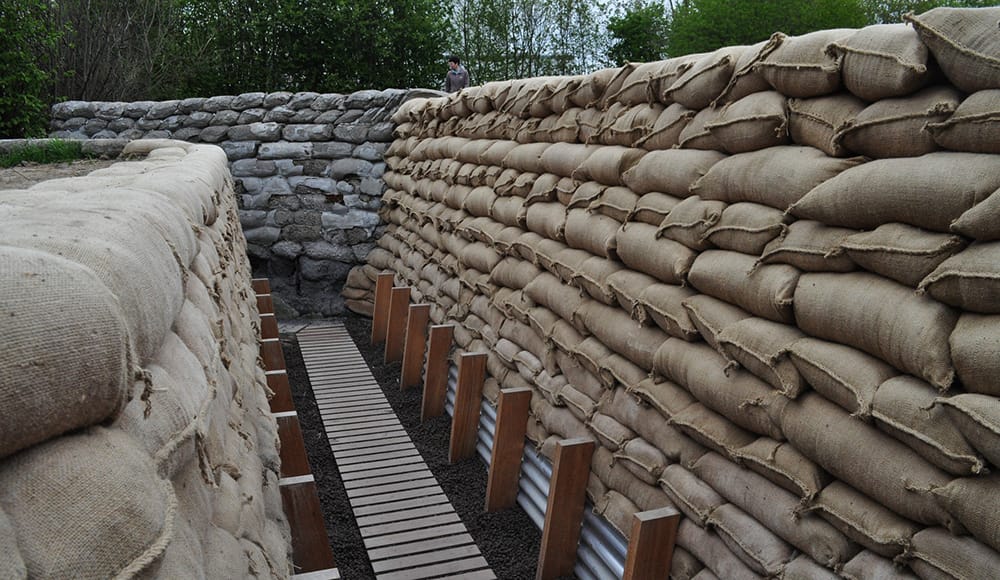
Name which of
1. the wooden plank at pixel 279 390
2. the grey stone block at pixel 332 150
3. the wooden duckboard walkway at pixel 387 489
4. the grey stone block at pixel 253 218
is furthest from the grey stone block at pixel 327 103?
the wooden plank at pixel 279 390

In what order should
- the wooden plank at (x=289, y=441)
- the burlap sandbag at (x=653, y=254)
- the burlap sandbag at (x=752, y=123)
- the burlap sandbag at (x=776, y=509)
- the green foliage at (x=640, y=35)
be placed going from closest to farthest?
1. the burlap sandbag at (x=776, y=509)
2. the burlap sandbag at (x=752, y=123)
3. the burlap sandbag at (x=653, y=254)
4. the wooden plank at (x=289, y=441)
5. the green foliage at (x=640, y=35)

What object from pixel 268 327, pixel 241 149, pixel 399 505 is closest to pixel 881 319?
pixel 399 505

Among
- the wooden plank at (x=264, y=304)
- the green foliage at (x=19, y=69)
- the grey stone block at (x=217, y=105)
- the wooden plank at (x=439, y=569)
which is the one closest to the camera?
the wooden plank at (x=439, y=569)

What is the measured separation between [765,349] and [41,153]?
5850mm

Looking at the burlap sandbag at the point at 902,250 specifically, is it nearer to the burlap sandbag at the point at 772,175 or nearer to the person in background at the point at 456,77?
the burlap sandbag at the point at 772,175

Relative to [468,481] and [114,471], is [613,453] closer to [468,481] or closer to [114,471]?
[468,481]

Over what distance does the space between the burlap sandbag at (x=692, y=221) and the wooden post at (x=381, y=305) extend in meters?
4.71

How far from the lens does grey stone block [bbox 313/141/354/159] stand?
8422mm

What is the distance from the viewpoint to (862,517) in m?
1.98

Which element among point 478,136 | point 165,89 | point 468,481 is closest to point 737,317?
point 468,481

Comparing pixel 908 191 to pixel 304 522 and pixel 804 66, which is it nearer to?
pixel 804 66

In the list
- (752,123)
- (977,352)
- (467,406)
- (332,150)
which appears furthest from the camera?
(332,150)

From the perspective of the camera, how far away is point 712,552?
2.56 metres

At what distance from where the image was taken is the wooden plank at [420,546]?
3.93m
